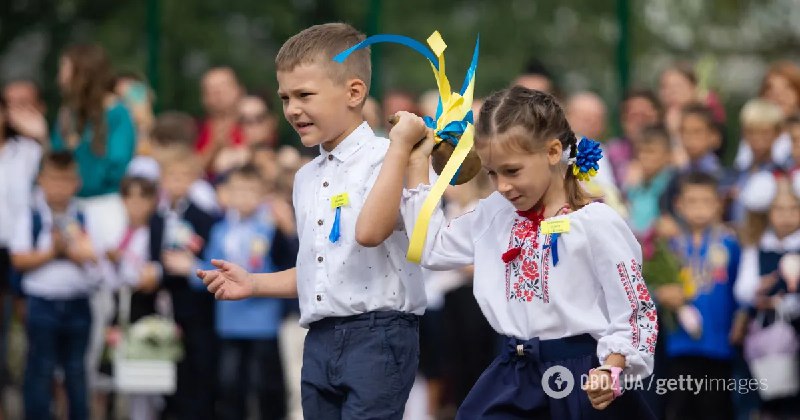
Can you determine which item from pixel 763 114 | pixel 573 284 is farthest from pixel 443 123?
pixel 763 114

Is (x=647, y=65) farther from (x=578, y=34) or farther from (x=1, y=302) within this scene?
(x=1, y=302)

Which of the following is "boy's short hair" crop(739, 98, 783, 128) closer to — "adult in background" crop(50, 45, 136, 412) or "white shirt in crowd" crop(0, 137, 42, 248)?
"adult in background" crop(50, 45, 136, 412)

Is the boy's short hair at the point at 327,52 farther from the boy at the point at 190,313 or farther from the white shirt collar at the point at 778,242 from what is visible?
the boy at the point at 190,313

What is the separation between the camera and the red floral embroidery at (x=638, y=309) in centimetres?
476

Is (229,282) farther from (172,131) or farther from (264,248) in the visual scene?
(172,131)

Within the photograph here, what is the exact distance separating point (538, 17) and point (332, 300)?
27.2 ft

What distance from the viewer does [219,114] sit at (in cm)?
1135

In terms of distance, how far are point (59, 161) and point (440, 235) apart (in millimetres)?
5331

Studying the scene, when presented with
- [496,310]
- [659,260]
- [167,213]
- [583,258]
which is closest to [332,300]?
[496,310]

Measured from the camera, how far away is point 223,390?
371 inches

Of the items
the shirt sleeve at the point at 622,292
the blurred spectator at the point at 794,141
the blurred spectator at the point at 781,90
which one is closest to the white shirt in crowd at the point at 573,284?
the shirt sleeve at the point at 622,292

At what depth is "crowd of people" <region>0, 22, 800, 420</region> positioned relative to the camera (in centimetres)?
845

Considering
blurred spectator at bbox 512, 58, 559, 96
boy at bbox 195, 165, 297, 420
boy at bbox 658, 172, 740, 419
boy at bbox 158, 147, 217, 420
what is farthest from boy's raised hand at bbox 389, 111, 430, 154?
boy at bbox 158, 147, 217, 420

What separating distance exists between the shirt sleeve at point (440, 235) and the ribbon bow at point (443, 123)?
0.05 metres
